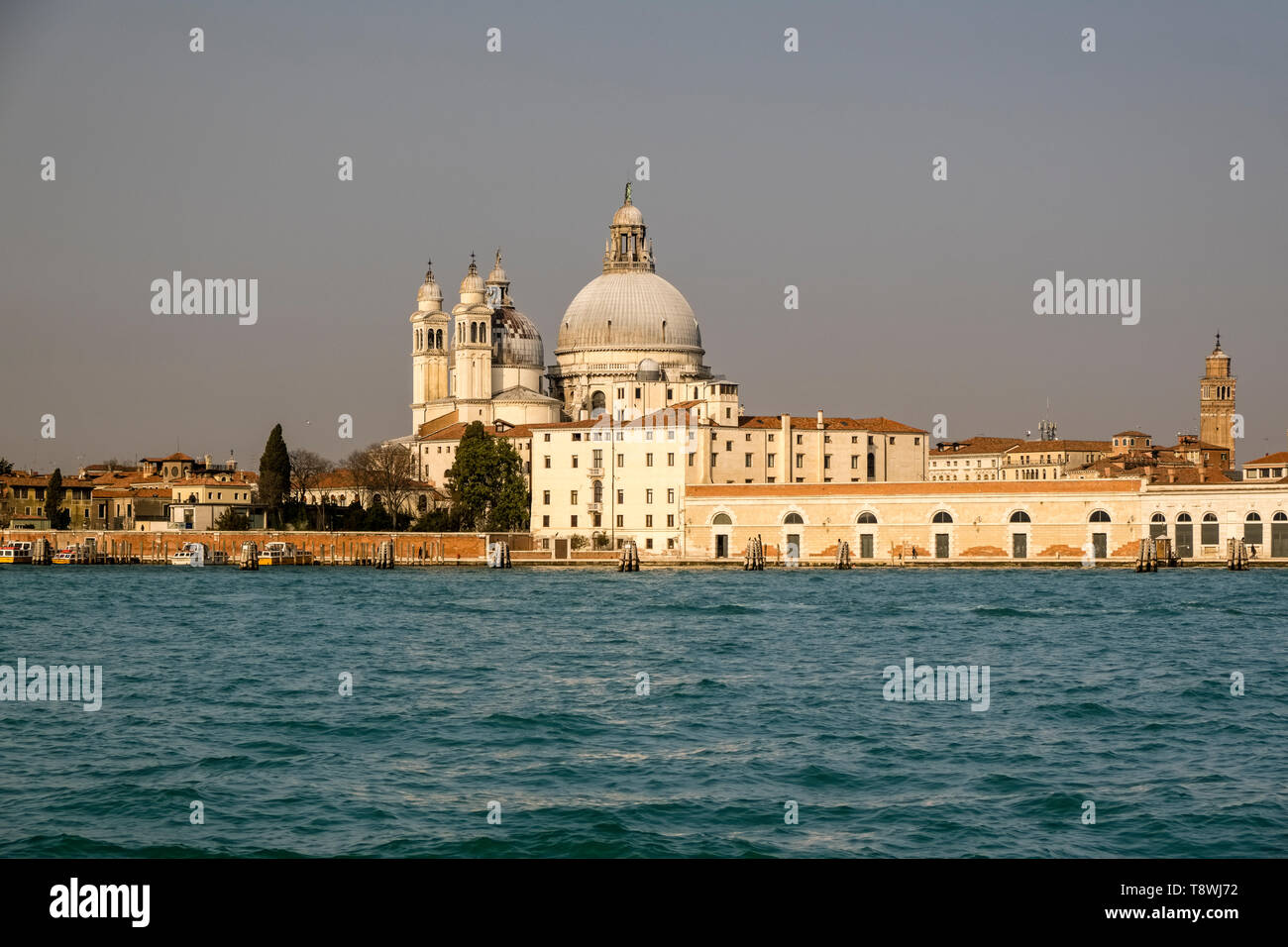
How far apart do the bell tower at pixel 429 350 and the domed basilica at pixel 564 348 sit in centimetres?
4

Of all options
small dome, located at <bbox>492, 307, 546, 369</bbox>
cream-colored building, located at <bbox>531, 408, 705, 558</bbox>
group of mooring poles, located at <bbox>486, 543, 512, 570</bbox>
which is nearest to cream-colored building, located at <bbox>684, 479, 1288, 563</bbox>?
cream-colored building, located at <bbox>531, 408, 705, 558</bbox>

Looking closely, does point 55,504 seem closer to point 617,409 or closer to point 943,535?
point 617,409

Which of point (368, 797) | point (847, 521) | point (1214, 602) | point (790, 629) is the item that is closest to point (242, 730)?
point (368, 797)

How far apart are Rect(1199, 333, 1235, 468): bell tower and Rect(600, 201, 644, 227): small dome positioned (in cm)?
3670

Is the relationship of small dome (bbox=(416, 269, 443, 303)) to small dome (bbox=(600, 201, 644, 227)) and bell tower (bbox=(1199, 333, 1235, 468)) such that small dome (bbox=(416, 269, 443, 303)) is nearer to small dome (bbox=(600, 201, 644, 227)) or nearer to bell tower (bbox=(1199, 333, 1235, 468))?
small dome (bbox=(600, 201, 644, 227))

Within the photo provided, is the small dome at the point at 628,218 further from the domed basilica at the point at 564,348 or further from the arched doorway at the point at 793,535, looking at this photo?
the arched doorway at the point at 793,535

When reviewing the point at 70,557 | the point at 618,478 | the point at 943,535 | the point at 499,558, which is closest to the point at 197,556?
the point at 70,557

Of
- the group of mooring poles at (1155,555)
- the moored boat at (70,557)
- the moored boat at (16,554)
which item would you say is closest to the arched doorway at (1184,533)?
the group of mooring poles at (1155,555)

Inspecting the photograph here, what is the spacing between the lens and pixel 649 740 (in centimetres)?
1107

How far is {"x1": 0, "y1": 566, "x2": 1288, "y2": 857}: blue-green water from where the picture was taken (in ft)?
A: 25.6

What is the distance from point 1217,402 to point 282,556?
5584 cm

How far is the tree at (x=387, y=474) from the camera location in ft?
177
